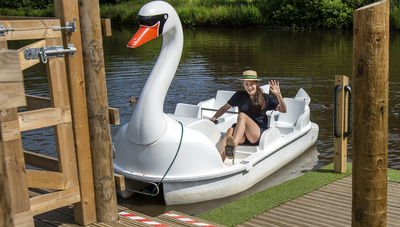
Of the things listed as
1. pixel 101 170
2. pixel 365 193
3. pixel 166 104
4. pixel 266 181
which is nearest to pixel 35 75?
pixel 166 104

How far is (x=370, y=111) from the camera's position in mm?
2625

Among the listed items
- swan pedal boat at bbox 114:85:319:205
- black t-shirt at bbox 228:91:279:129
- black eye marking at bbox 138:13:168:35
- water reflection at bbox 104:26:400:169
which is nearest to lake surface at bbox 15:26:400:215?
water reflection at bbox 104:26:400:169

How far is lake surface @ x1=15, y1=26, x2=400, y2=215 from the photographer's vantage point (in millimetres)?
7273

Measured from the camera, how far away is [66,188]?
343 centimetres

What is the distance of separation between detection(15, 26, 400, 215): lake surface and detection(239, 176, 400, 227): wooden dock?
1032mm

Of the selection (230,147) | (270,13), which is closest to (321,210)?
(230,147)

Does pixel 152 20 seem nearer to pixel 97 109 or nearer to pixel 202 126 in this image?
pixel 202 126

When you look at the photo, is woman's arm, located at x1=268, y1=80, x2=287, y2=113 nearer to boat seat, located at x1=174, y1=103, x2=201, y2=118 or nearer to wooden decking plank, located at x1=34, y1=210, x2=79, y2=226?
boat seat, located at x1=174, y1=103, x2=201, y2=118

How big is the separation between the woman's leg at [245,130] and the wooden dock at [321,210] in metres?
1.28

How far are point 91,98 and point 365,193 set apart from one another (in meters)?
2.09

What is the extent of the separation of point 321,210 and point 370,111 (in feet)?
7.18

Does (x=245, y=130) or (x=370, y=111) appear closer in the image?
(x=370, y=111)

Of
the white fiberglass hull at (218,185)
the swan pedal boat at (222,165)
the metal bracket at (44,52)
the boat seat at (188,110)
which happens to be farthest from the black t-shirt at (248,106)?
the metal bracket at (44,52)

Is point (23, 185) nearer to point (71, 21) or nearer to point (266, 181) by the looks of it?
point (71, 21)
